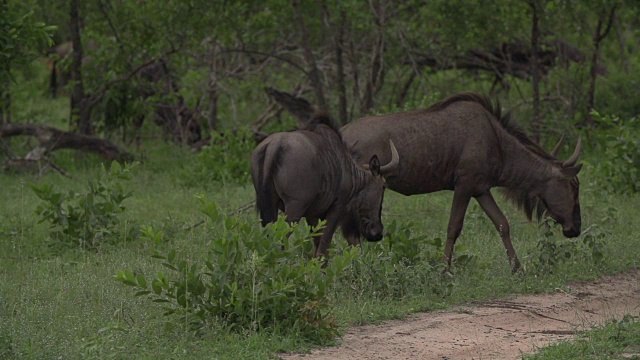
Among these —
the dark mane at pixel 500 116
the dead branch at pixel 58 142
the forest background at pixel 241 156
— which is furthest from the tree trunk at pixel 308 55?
the dark mane at pixel 500 116

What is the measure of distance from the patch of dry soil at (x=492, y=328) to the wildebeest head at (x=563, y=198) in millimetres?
1100

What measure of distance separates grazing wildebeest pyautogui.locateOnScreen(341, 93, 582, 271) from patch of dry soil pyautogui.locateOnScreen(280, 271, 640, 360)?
3.40 ft

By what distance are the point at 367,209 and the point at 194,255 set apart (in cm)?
153

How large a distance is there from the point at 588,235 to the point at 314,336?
3.50m

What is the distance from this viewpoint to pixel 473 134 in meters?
9.36

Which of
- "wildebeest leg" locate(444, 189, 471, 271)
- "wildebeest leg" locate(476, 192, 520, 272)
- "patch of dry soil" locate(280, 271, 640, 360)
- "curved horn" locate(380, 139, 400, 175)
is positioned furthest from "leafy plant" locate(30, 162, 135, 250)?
"patch of dry soil" locate(280, 271, 640, 360)

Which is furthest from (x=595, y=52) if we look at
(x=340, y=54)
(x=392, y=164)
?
(x=392, y=164)

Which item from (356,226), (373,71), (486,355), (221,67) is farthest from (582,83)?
(486,355)

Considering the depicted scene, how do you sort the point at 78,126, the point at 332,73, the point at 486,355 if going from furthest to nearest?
the point at 332,73 → the point at 78,126 → the point at 486,355

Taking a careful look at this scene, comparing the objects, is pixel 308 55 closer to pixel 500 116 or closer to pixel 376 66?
pixel 376 66

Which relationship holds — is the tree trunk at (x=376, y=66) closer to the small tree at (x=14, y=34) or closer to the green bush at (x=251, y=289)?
the small tree at (x=14, y=34)

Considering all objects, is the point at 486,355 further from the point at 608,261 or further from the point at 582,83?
the point at 582,83

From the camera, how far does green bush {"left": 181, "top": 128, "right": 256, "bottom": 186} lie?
13.4 m

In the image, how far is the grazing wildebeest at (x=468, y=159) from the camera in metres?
9.27
